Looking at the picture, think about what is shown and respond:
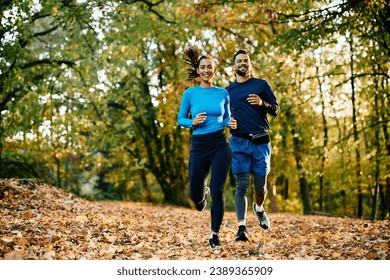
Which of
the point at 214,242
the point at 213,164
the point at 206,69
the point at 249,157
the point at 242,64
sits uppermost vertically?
the point at 242,64

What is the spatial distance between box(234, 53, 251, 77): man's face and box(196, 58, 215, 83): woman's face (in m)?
0.59

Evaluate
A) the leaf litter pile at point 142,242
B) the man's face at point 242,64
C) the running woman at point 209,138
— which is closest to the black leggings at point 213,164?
the running woman at point 209,138

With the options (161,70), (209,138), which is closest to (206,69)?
(209,138)

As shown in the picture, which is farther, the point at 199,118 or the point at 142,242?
the point at 142,242

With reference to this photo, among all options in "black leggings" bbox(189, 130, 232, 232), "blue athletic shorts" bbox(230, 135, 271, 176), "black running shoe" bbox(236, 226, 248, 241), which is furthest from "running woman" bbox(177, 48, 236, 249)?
"blue athletic shorts" bbox(230, 135, 271, 176)

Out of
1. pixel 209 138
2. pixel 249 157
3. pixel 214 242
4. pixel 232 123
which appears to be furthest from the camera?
pixel 249 157

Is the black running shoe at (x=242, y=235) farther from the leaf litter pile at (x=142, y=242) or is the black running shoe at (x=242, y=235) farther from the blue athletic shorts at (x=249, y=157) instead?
the blue athletic shorts at (x=249, y=157)

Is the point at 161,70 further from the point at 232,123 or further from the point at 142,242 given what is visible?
the point at 232,123

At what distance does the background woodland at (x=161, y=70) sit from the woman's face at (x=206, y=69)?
153 inches

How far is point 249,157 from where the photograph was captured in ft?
22.0

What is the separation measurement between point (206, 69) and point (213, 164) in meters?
1.17

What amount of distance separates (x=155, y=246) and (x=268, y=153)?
200 centimetres

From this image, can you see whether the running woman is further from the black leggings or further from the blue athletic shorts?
the blue athletic shorts

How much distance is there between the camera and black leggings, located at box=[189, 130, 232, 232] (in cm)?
594
